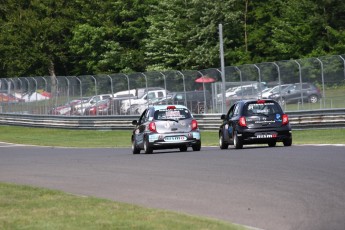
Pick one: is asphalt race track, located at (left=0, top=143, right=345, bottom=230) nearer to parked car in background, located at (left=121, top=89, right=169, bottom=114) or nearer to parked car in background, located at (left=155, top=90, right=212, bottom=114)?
parked car in background, located at (left=155, top=90, right=212, bottom=114)

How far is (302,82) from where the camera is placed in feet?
131

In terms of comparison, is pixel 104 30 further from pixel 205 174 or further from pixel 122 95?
pixel 205 174

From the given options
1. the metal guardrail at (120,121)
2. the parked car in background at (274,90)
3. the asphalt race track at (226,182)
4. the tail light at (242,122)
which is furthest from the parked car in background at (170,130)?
the parked car in background at (274,90)

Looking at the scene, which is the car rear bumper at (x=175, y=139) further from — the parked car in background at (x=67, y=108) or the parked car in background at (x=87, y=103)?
the parked car in background at (x=67, y=108)

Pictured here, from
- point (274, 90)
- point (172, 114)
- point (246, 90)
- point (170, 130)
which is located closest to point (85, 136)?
point (246, 90)

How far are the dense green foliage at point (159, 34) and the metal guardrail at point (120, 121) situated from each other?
1947 cm

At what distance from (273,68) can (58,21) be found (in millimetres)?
62256

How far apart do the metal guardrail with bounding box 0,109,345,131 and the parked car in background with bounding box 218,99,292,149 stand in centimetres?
969

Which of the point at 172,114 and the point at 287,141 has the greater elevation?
the point at 172,114

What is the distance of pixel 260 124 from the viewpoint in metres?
28.7

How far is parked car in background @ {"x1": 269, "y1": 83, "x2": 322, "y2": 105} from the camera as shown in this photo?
3975 centimetres

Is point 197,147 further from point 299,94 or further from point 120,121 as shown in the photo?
point 120,121

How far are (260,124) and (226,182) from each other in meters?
11.3

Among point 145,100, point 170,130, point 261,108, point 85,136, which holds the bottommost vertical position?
point 85,136
